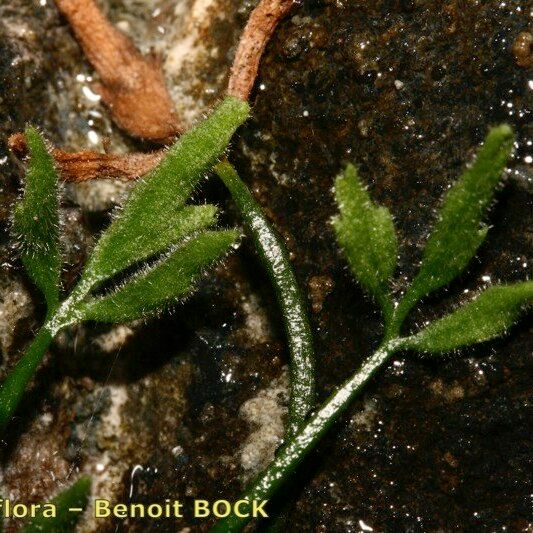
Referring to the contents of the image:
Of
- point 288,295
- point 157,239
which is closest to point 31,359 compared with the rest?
point 157,239

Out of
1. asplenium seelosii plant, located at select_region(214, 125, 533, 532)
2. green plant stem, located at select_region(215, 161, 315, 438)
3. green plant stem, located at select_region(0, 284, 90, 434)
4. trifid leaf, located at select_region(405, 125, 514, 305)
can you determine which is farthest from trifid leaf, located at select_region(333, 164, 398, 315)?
green plant stem, located at select_region(0, 284, 90, 434)

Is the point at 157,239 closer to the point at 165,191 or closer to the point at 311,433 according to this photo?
the point at 165,191

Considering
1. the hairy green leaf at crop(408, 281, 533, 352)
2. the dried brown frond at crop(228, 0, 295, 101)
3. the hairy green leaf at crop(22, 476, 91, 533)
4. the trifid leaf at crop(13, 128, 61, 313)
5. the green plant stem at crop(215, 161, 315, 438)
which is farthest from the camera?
the dried brown frond at crop(228, 0, 295, 101)

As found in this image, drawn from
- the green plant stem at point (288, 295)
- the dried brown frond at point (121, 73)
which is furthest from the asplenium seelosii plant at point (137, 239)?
the dried brown frond at point (121, 73)

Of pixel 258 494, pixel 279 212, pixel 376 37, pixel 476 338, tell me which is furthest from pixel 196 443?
pixel 376 37

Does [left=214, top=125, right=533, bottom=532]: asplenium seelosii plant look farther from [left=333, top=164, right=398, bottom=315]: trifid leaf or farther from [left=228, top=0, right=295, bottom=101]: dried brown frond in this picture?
[left=228, top=0, right=295, bottom=101]: dried brown frond

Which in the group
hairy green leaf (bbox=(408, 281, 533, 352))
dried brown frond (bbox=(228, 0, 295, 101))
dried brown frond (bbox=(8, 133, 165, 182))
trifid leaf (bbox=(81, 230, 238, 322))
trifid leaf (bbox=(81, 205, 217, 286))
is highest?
dried brown frond (bbox=(228, 0, 295, 101))
